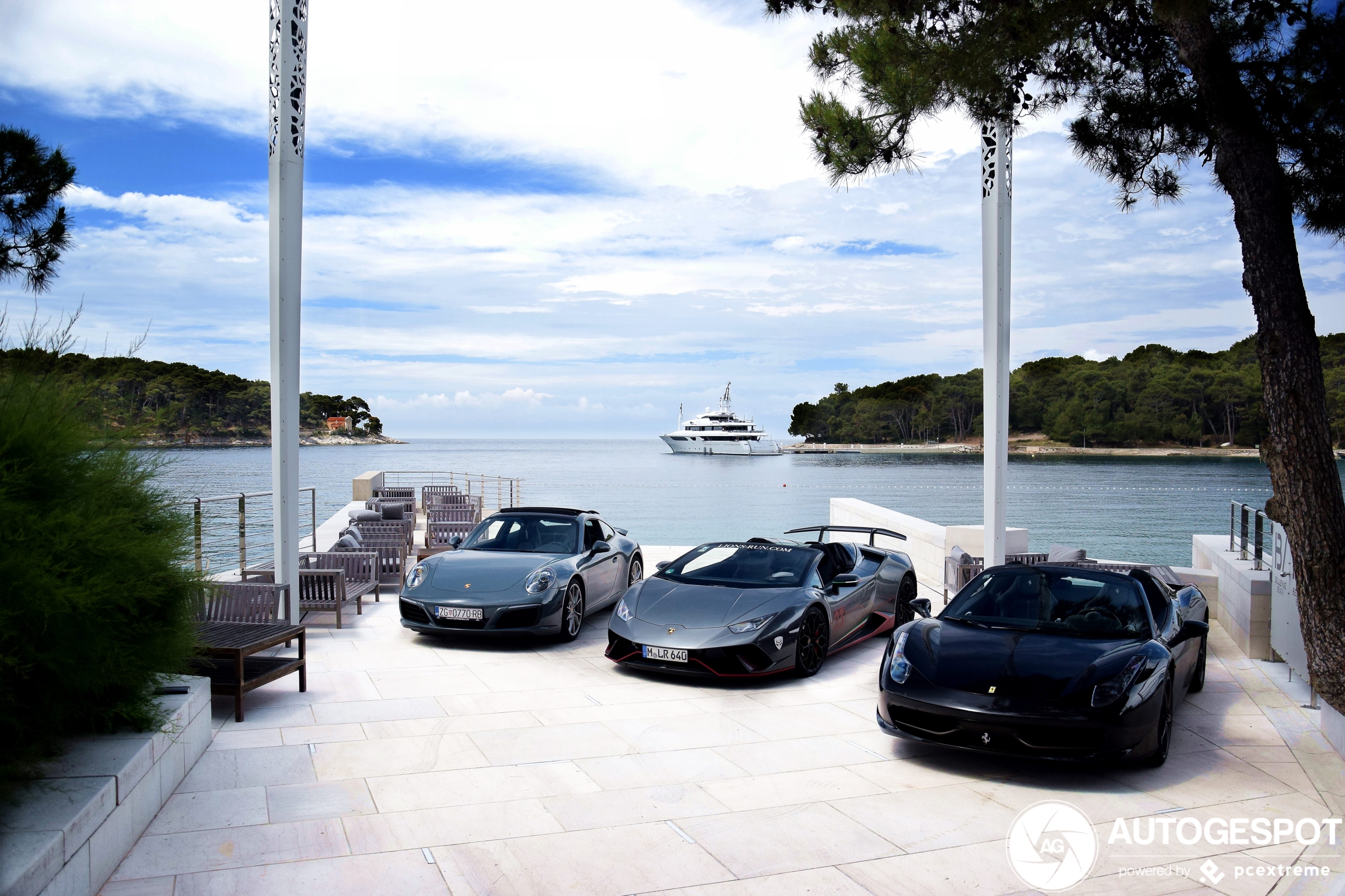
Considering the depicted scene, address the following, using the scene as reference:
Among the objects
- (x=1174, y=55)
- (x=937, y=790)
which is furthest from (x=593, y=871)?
(x=1174, y=55)

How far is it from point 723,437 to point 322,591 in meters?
98.1

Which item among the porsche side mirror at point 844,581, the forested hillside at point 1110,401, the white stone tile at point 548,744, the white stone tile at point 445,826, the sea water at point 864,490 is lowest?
the sea water at point 864,490

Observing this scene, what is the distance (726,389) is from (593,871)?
112 m

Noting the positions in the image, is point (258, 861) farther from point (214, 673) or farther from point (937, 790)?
point (937, 790)

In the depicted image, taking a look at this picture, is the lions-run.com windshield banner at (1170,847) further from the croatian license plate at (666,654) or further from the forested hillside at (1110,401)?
the forested hillside at (1110,401)

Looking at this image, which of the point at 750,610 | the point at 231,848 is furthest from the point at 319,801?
the point at 750,610

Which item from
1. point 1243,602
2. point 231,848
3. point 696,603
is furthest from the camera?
point 1243,602

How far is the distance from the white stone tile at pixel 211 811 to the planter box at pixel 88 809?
2.5 inches

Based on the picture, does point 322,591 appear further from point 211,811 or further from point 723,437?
point 723,437

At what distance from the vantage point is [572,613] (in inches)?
361

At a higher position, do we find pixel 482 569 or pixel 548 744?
pixel 482 569

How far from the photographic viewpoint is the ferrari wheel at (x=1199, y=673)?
7.18 meters

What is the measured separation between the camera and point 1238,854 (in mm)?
4266

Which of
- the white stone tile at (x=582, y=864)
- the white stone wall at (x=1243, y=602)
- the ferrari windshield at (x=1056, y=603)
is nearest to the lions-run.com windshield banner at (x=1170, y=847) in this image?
the ferrari windshield at (x=1056, y=603)
